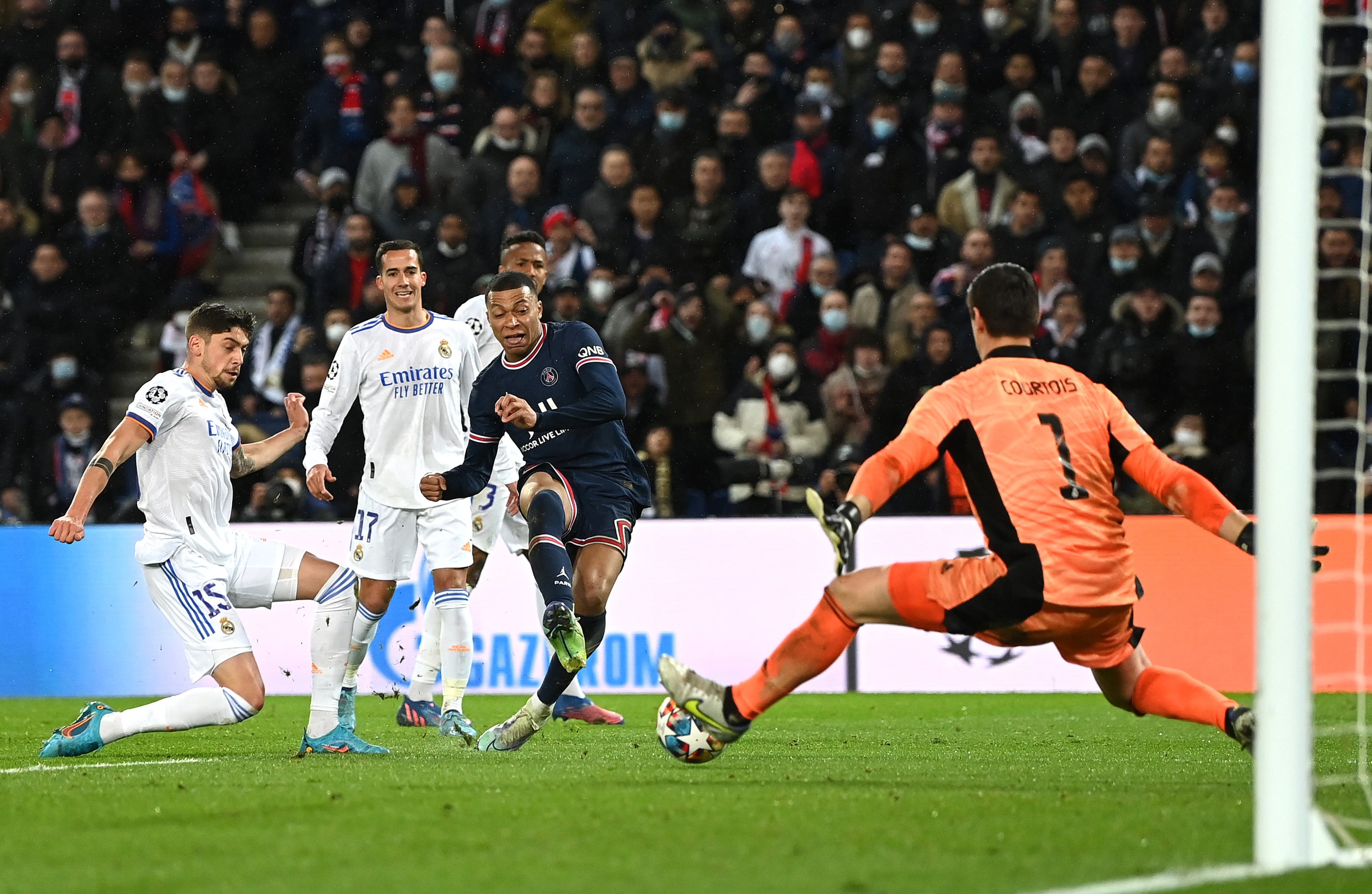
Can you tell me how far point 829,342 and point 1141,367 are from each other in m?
2.45

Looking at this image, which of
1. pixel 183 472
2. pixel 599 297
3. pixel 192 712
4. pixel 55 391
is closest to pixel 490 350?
pixel 183 472

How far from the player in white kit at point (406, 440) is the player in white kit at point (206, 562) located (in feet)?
1.77

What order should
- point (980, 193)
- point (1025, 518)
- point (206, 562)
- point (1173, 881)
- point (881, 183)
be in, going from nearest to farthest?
1. point (1173, 881)
2. point (1025, 518)
3. point (206, 562)
4. point (980, 193)
5. point (881, 183)

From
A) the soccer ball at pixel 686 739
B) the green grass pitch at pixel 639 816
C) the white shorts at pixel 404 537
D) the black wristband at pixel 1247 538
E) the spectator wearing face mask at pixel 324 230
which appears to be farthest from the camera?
the spectator wearing face mask at pixel 324 230

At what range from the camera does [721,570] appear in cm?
1238

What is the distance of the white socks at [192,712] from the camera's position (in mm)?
7230

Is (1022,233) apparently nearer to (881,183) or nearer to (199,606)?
(881,183)

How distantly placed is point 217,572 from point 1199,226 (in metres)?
9.26

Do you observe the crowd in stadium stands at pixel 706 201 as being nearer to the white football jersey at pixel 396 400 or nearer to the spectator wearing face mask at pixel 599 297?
the spectator wearing face mask at pixel 599 297

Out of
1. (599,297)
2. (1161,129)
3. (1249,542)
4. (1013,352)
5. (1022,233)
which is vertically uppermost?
(1161,129)

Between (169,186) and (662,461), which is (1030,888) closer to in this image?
(662,461)

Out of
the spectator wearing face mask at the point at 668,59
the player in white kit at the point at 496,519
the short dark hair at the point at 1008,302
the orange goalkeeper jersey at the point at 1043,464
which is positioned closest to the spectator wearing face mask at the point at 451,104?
the spectator wearing face mask at the point at 668,59

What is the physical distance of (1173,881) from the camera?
429 centimetres

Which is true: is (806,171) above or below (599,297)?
above
